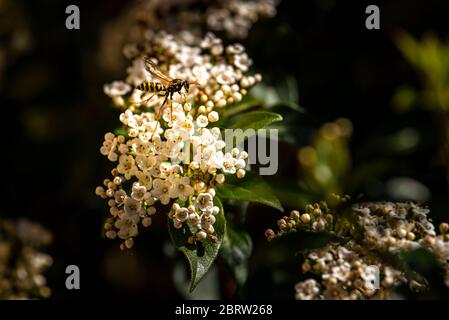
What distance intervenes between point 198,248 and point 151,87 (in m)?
0.52

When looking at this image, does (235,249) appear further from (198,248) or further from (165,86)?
(165,86)

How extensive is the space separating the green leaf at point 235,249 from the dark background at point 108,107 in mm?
439

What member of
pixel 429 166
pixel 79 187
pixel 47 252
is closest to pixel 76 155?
pixel 79 187

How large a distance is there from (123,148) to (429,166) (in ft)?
5.19

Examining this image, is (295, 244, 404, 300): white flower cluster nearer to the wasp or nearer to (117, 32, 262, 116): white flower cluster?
(117, 32, 262, 116): white flower cluster

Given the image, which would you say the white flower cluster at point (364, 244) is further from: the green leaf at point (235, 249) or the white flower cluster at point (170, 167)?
the white flower cluster at point (170, 167)

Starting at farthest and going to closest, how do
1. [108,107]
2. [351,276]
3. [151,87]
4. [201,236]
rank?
[108,107] → [151,87] → [351,276] → [201,236]

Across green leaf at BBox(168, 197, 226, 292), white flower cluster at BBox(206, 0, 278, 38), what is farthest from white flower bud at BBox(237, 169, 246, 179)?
white flower cluster at BBox(206, 0, 278, 38)

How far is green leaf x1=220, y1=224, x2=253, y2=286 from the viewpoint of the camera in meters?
1.72

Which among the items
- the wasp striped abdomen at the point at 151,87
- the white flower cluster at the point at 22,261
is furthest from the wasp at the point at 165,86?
the white flower cluster at the point at 22,261

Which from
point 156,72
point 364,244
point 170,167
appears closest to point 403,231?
point 364,244

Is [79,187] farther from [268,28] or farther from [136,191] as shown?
[136,191]

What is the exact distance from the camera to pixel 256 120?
5.40 feet

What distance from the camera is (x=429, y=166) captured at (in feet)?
8.39
